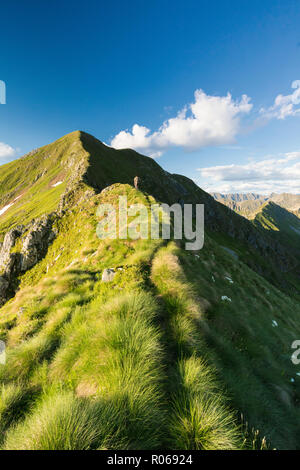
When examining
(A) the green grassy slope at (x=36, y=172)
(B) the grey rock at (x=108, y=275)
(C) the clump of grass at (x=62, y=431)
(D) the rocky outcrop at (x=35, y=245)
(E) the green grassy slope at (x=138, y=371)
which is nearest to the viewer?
(C) the clump of grass at (x=62, y=431)

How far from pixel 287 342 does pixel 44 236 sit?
2618cm

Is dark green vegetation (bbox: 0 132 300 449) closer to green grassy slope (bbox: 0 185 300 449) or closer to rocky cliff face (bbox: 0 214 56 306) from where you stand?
green grassy slope (bbox: 0 185 300 449)

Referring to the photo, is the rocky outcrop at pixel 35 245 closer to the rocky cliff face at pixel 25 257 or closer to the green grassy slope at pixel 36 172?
the rocky cliff face at pixel 25 257

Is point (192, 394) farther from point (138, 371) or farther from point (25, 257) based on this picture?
point (25, 257)

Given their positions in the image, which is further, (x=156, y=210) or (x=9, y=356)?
(x=156, y=210)

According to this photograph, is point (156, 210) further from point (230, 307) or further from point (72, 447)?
point (72, 447)

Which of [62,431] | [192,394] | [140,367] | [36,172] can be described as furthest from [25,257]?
[36,172]

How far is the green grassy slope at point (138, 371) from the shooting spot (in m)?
2.98

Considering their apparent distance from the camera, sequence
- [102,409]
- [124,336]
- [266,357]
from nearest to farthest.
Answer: [102,409]
[124,336]
[266,357]

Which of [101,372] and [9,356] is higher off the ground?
[101,372]

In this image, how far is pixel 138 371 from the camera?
12.1 feet

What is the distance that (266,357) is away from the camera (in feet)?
24.7

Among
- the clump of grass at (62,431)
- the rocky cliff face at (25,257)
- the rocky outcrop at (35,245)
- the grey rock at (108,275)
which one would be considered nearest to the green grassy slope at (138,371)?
the clump of grass at (62,431)
